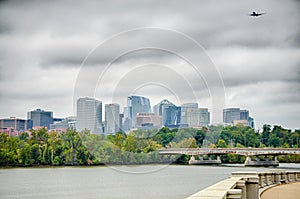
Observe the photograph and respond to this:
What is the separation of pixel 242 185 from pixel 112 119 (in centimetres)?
7336

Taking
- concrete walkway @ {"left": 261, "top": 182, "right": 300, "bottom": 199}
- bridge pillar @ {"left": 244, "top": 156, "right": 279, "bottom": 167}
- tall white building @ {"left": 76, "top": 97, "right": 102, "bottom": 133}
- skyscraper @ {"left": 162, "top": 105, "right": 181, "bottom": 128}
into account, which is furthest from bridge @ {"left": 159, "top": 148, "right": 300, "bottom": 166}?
concrete walkway @ {"left": 261, "top": 182, "right": 300, "bottom": 199}

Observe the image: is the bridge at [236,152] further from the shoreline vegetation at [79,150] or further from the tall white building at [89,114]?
the tall white building at [89,114]

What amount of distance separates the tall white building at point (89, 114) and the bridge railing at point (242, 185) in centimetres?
4661

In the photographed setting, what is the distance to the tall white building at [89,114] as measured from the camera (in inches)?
2564

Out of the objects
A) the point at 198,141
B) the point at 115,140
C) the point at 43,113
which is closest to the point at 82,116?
the point at 115,140

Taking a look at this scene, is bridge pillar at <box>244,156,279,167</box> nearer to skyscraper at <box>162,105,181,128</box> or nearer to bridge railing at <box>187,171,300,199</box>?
skyscraper at <box>162,105,181,128</box>

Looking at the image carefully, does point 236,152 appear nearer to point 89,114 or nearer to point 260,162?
point 260,162

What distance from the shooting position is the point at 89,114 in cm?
6944

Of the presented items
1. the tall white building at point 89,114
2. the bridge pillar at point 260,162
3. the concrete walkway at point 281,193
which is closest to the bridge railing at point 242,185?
the concrete walkway at point 281,193

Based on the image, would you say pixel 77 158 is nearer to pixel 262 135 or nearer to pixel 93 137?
pixel 93 137

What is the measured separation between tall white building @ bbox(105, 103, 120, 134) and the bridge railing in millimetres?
57598

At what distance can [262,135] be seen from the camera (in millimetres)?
135625

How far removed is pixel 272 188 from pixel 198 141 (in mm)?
102408

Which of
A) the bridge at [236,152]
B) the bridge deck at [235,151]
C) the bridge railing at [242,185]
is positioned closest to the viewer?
the bridge railing at [242,185]
